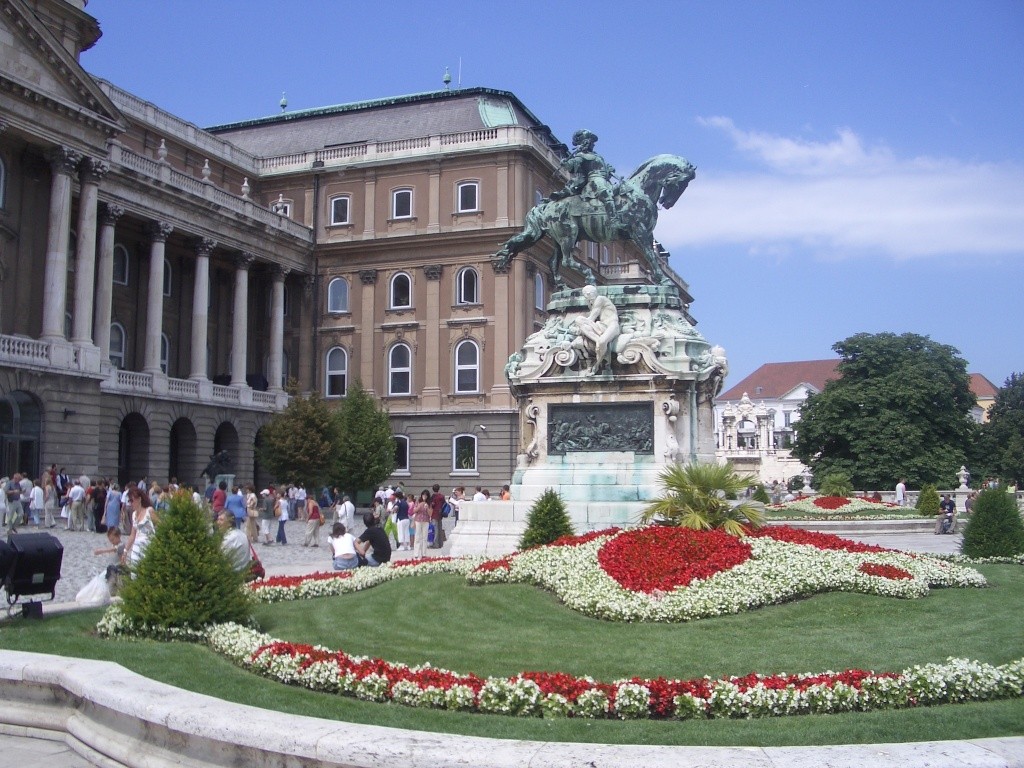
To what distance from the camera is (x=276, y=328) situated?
55.3 metres

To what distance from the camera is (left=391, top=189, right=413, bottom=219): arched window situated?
2210 inches

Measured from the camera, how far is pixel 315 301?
5769cm

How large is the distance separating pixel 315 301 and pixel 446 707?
170ft

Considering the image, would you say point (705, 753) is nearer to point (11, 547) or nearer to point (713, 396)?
point (11, 547)

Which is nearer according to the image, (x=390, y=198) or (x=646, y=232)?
(x=646, y=232)

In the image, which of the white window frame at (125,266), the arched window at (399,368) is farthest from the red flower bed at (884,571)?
the arched window at (399,368)

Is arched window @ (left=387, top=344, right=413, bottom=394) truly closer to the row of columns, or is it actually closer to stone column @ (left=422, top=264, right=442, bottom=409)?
stone column @ (left=422, top=264, right=442, bottom=409)

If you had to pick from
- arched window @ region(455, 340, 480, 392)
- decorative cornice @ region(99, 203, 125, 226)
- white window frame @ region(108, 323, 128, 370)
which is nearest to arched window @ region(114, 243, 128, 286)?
white window frame @ region(108, 323, 128, 370)

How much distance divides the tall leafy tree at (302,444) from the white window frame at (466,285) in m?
11.7

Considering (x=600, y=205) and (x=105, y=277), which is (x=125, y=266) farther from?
(x=600, y=205)

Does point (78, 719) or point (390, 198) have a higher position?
point (390, 198)

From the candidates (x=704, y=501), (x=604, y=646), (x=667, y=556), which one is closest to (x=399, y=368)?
(x=704, y=501)

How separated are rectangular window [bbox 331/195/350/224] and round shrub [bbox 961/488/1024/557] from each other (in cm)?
4376

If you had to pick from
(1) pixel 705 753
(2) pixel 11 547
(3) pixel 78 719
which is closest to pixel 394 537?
(2) pixel 11 547
